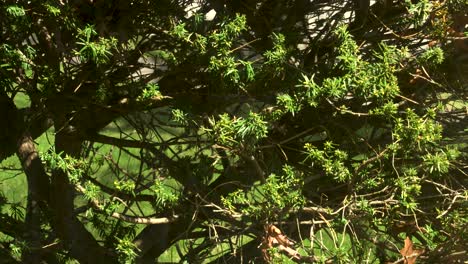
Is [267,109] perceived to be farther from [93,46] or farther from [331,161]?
[93,46]

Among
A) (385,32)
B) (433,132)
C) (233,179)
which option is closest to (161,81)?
(233,179)

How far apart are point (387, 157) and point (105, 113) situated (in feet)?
4.91

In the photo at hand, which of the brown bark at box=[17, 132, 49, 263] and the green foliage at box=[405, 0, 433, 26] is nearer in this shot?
the green foliage at box=[405, 0, 433, 26]

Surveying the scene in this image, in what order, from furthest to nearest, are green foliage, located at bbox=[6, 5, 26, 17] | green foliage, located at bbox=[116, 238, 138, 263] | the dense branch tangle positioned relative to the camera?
green foliage, located at bbox=[116, 238, 138, 263] → the dense branch tangle → green foliage, located at bbox=[6, 5, 26, 17]

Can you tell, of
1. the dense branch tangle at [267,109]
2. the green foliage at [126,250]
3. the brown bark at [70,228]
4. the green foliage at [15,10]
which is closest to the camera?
the green foliage at [15,10]

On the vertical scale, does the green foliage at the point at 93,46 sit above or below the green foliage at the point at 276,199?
above

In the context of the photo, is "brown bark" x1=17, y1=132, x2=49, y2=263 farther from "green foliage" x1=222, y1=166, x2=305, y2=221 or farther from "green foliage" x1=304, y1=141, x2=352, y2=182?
"green foliage" x1=304, y1=141, x2=352, y2=182

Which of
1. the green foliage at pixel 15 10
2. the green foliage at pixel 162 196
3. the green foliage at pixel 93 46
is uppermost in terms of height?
the green foliage at pixel 15 10

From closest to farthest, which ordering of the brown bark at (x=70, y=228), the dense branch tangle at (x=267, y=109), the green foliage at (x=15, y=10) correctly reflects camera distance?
the green foliage at (x=15, y=10), the dense branch tangle at (x=267, y=109), the brown bark at (x=70, y=228)

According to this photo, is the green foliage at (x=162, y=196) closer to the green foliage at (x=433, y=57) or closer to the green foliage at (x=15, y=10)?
the green foliage at (x=15, y=10)

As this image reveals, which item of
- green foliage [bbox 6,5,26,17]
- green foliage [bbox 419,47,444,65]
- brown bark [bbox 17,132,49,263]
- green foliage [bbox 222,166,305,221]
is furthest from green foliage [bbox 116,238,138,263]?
green foliage [bbox 419,47,444,65]

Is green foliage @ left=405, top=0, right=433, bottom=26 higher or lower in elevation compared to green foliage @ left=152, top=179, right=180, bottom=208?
higher

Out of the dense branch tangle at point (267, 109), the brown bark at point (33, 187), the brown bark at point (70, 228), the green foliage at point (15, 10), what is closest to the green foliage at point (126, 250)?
the dense branch tangle at point (267, 109)

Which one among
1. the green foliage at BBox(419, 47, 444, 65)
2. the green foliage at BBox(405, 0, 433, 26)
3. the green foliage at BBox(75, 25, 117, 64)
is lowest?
the green foliage at BBox(419, 47, 444, 65)
